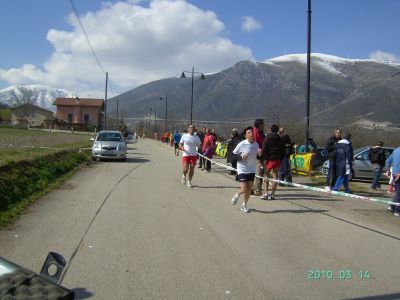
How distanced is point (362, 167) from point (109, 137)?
12.6 metres

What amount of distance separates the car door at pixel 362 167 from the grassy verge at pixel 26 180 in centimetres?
1094

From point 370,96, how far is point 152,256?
344 ft

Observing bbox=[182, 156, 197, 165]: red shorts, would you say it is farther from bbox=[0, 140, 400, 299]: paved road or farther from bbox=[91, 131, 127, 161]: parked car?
bbox=[91, 131, 127, 161]: parked car

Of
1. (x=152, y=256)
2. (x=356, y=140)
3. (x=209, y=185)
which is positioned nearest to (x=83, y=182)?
(x=209, y=185)

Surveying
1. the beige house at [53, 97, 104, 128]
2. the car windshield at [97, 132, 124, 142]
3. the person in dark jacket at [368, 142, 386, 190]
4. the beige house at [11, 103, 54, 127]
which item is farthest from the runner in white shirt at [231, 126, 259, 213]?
the beige house at [11, 103, 54, 127]

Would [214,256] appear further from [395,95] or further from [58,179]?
[395,95]

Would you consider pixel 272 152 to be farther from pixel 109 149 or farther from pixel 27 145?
pixel 27 145

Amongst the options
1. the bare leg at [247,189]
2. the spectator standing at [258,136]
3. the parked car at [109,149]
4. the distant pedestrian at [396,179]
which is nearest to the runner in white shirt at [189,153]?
the spectator standing at [258,136]

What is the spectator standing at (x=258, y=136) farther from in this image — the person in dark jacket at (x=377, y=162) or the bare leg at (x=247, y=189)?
the person in dark jacket at (x=377, y=162)

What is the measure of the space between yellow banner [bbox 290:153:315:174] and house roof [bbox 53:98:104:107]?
344 feet

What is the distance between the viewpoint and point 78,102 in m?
120

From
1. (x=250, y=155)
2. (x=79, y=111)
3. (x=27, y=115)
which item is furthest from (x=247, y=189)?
(x=27, y=115)

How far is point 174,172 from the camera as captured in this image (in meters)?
18.4

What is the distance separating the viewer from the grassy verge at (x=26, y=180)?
30.7ft
